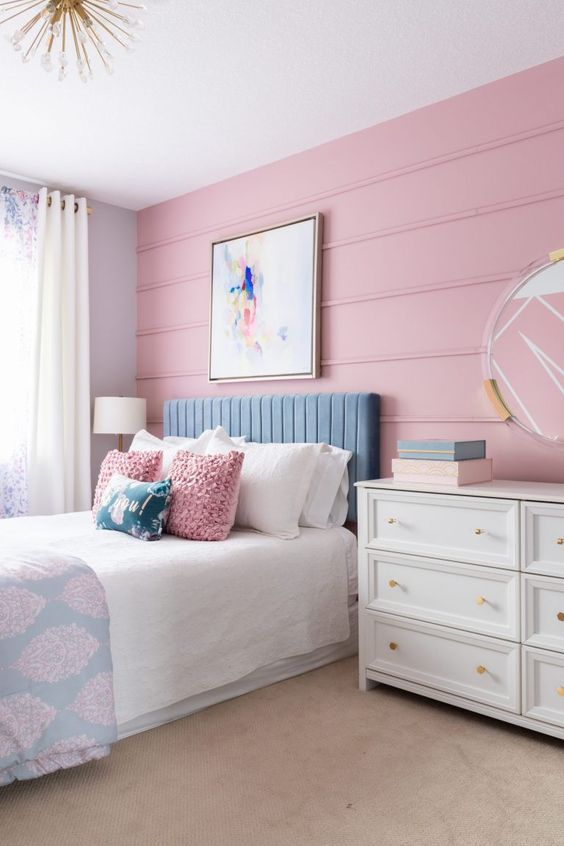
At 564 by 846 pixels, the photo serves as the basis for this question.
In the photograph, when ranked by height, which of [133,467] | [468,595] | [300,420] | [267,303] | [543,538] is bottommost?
[468,595]

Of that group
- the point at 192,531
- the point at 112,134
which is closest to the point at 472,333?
the point at 192,531

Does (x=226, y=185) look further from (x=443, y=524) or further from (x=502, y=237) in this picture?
(x=443, y=524)

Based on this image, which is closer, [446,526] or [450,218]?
[446,526]

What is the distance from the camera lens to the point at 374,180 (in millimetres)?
3301

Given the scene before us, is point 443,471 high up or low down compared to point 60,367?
down

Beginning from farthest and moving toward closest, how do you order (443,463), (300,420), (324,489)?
(300,420)
(324,489)
(443,463)

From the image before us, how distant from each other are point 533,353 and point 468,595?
983mm

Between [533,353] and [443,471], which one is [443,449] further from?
[533,353]

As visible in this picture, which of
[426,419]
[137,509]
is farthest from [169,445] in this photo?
[426,419]

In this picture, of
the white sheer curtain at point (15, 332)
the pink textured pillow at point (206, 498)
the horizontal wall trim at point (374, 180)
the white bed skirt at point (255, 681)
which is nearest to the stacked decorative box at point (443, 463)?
the pink textured pillow at point (206, 498)

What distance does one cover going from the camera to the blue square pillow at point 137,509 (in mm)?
2828

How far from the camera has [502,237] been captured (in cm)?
285

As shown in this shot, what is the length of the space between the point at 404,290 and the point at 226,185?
144cm

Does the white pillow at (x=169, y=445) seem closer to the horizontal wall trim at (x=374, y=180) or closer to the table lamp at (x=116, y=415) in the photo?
the table lamp at (x=116, y=415)
